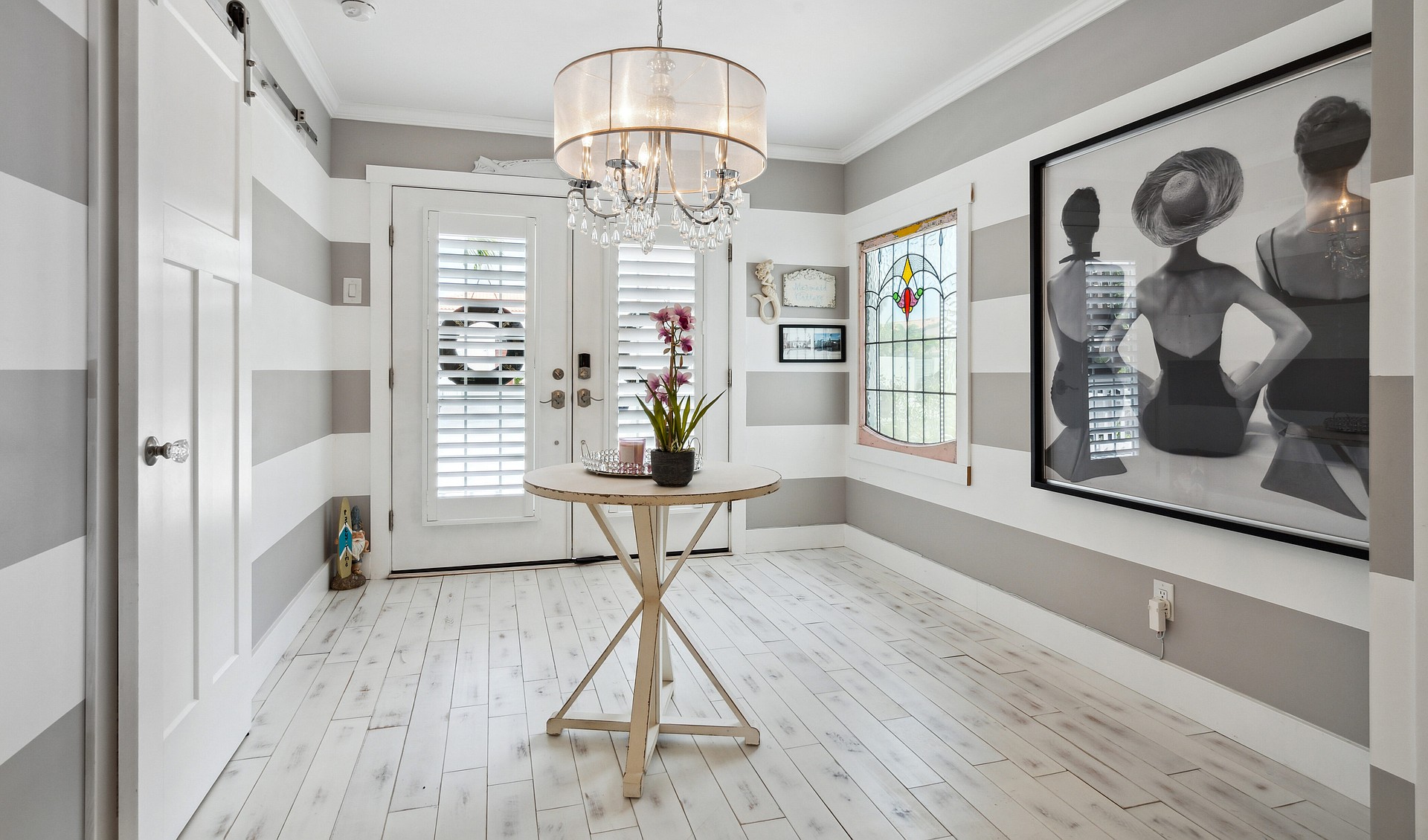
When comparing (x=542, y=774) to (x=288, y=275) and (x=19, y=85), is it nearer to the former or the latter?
(x=19, y=85)

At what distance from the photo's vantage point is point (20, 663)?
1175 mm

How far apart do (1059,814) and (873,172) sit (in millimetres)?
3451

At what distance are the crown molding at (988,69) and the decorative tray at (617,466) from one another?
2.19 metres

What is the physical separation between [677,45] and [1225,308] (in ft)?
7.52

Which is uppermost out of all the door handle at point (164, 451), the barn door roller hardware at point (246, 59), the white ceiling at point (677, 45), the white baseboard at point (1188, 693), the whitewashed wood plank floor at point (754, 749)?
the white ceiling at point (677, 45)

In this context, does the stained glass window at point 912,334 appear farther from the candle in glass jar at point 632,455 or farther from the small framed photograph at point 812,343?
the candle in glass jar at point 632,455

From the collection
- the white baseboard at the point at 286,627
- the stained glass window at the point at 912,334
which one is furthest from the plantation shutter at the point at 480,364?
the stained glass window at the point at 912,334

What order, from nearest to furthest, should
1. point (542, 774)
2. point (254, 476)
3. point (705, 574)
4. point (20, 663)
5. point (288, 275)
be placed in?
point (20, 663) → point (542, 774) → point (254, 476) → point (288, 275) → point (705, 574)

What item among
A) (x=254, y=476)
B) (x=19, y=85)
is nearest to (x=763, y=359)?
(x=254, y=476)

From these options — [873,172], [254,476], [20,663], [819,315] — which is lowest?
[20,663]

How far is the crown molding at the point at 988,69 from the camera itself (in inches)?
107

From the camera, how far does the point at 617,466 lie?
2.23 meters

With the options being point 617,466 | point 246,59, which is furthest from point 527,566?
point 246,59

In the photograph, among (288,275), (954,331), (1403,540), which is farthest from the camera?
(954,331)
